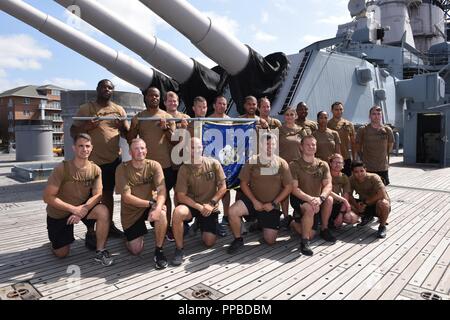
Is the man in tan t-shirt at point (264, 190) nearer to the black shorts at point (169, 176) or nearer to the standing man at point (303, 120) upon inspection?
the black shorts at point (169, 176)

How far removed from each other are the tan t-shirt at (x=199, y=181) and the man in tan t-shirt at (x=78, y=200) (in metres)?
0.74

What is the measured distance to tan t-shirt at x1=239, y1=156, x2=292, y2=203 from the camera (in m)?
3.64

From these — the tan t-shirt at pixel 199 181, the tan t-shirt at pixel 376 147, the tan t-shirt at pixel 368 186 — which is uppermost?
the tan t-shirt at pixel 376 147

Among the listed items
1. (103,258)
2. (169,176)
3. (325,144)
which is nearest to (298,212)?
(325,144)

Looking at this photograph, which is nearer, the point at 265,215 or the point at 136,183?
the point at 136,183

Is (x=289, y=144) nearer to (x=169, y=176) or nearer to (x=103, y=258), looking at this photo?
(x=169, y=176)

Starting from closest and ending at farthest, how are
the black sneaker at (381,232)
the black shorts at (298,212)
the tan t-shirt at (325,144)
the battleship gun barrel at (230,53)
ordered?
the black shorts at (298,212), the black sneaker at (381,232), the tan t-shirt at (325,144), the battleship gun barrel at (230,53)

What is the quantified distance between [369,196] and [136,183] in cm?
269

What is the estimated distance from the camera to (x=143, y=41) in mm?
6277

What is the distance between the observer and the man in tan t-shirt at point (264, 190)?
3600 millimetres

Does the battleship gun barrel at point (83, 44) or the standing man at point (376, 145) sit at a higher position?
the battleship gun barrel at point (83, 44)

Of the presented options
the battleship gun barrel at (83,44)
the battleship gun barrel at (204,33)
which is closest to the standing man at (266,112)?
the battleship gun barrel at (204,33)

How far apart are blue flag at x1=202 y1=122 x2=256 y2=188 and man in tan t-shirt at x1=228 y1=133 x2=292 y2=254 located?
0.72 metres

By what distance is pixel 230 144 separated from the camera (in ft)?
14.5
